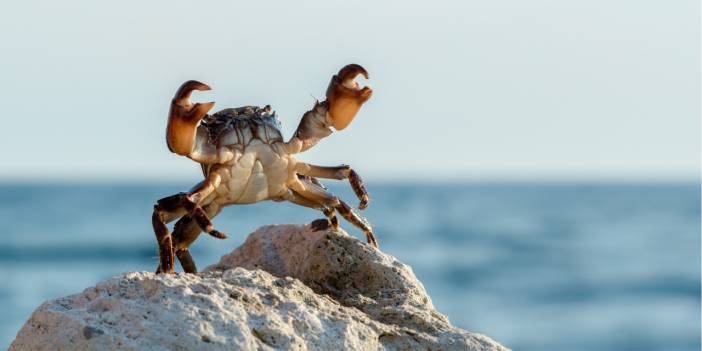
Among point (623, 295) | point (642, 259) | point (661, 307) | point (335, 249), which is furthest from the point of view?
point (642, 259)

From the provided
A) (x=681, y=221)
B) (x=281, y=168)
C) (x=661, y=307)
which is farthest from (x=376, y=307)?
(x=681, y=221)

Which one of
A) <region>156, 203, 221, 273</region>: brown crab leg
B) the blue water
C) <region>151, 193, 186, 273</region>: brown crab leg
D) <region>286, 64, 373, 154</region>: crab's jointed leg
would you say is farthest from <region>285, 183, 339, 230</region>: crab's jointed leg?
the blue water

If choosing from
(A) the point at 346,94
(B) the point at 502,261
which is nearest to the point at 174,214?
(A) the point at 346,94

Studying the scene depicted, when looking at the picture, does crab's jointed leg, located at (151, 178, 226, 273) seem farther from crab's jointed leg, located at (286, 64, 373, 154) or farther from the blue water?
the blue water

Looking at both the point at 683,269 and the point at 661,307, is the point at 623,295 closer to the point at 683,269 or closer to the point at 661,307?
the point at 661,307

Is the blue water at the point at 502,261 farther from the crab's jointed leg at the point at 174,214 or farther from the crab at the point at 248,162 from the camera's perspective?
the crab's jointed leg at the point at 174,214
